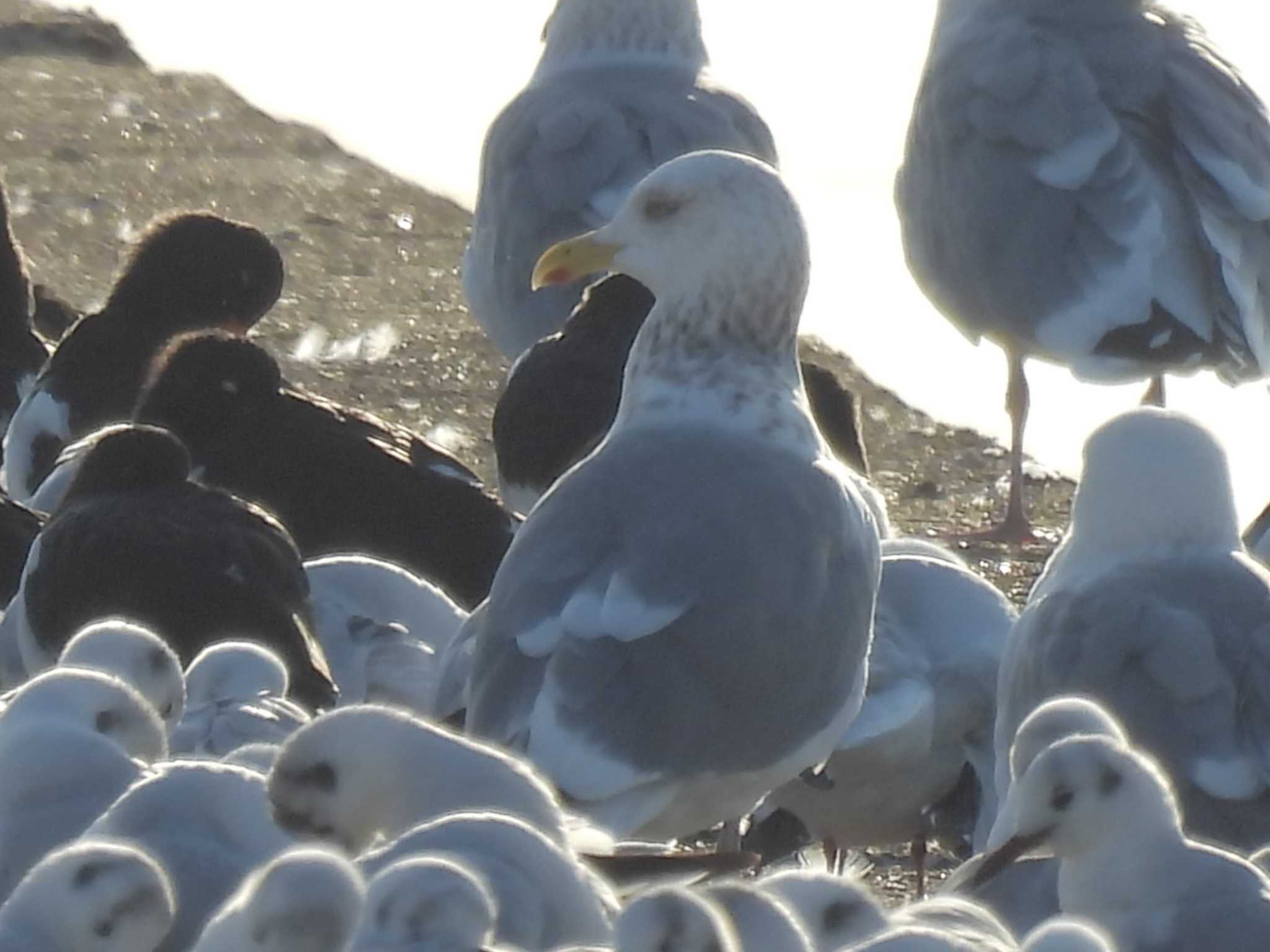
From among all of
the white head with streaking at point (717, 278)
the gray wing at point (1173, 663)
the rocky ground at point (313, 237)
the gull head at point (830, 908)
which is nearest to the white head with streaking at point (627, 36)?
the rocky ground at point (313, 237)

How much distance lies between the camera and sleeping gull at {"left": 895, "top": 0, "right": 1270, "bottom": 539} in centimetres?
834

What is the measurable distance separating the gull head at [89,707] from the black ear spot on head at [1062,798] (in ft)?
4.06

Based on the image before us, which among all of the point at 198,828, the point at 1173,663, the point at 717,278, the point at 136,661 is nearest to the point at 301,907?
the point at 198,828

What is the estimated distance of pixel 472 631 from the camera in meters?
5.70

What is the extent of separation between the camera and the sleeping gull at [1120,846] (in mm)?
4363

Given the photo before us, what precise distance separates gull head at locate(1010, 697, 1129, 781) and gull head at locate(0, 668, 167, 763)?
1.19 meters

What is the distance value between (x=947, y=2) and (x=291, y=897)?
5.81m

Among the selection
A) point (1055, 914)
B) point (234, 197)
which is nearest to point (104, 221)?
point (234, 197)

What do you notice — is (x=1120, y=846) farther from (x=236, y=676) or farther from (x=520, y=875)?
(x=236, y=676)

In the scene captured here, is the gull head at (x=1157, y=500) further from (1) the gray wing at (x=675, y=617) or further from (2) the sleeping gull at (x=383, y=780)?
(2) the sleeping gull at (x=383, y=780)

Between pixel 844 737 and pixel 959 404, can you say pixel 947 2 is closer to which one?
pixel 959 404

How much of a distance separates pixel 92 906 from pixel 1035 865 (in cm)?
162

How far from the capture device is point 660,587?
5145mm

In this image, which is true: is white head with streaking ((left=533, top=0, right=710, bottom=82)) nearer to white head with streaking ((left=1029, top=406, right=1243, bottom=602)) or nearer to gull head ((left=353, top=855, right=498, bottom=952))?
white head with streaking ((left=1029, top=406, right=1243, bottom=602))
